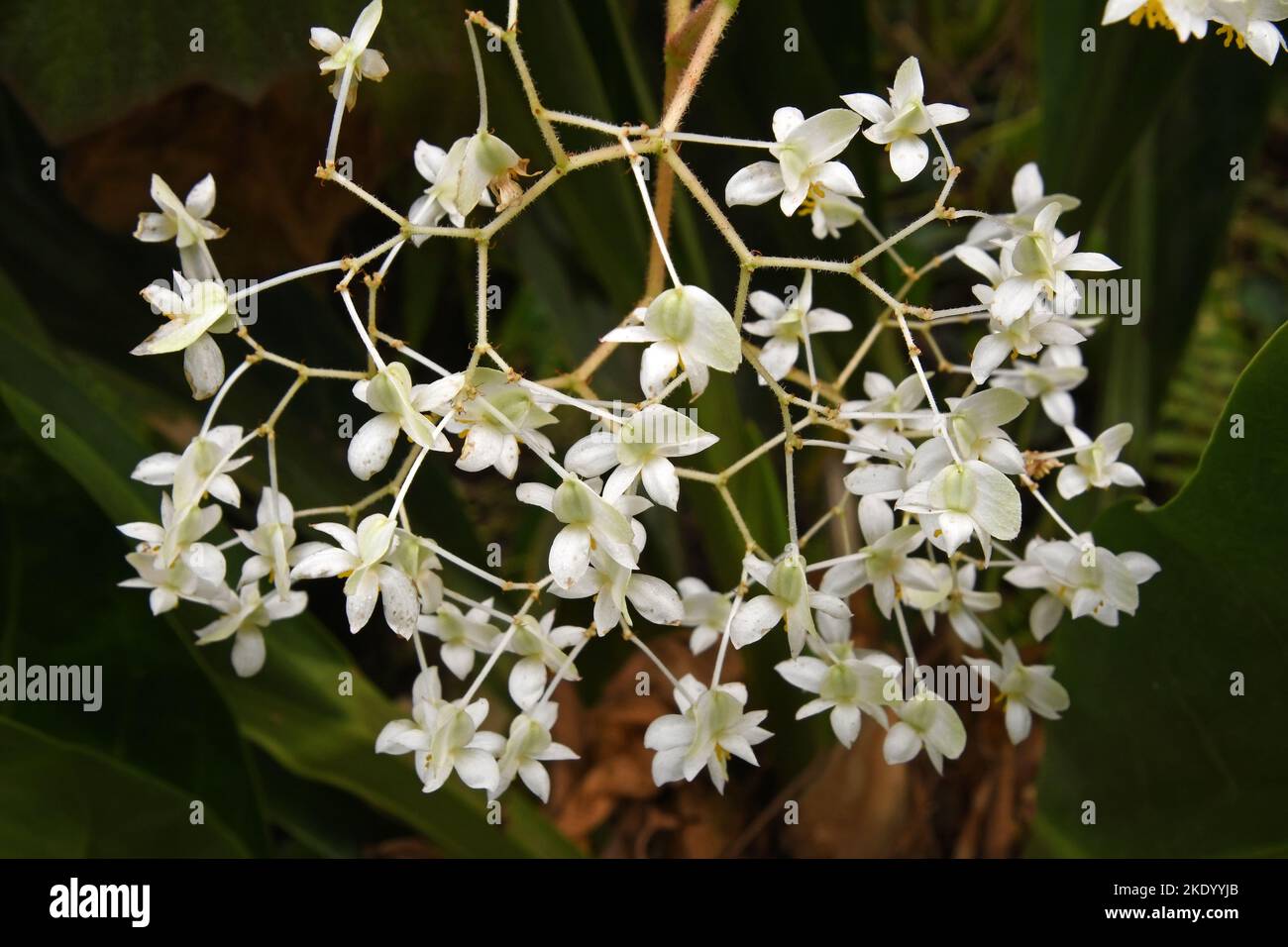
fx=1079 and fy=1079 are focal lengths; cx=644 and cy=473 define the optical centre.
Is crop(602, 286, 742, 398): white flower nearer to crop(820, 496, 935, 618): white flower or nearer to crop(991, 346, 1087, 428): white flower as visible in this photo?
crop(820, 496, 935, 618): white flower

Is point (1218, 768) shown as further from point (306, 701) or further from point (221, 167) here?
point (221, 167)

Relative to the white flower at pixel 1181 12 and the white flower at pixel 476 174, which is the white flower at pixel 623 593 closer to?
the white flower at pixel 476 174

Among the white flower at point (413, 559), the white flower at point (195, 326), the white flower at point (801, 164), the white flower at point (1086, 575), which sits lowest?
the white flower at point (1086, 575)

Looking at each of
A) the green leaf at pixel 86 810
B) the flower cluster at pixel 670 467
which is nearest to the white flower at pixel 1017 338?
the flower cluster at pixel 670 467

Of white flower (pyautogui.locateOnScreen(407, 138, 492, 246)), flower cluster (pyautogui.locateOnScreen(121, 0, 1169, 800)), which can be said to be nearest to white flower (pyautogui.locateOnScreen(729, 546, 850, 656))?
flower cluster (pyautogui.locateOnScreen(121, 0, 1169, 800))

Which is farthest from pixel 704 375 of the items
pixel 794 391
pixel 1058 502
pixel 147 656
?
pixel 1058 502

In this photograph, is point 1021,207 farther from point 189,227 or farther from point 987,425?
point 189,227
